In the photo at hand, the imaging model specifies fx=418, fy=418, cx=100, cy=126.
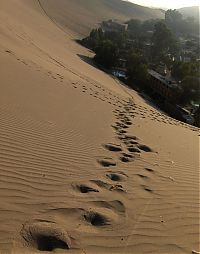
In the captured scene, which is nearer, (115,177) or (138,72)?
(115,177)

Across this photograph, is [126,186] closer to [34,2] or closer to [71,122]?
[71,122]

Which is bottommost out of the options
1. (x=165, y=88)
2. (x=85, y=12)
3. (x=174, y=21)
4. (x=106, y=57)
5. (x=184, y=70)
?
(x=165, y=88)

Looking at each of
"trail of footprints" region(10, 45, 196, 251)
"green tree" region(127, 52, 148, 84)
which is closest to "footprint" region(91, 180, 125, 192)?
A: "trail of footprints" region(10, 45, 196, 251)

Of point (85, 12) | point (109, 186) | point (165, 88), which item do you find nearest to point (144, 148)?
point (109, 186)

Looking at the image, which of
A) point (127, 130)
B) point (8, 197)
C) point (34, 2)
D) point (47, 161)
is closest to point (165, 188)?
point (47, 161)

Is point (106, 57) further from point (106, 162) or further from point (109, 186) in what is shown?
point (109, 186)
